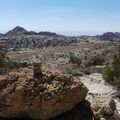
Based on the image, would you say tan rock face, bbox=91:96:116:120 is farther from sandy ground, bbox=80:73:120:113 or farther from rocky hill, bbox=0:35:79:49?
rocky hill, bbox=0:35:79:49

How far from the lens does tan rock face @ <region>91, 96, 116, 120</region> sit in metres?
12.2

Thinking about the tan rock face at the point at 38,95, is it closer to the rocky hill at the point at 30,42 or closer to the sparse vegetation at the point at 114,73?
the sparse vegetation at the point at 114,73

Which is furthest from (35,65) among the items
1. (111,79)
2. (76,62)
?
(76,62)

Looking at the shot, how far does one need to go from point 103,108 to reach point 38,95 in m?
2.38

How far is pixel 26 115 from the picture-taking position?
1204cm

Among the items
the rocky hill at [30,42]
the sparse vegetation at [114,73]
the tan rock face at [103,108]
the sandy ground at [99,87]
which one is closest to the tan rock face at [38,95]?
the tan rock face at [103,108]

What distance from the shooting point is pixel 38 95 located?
11.7 meters

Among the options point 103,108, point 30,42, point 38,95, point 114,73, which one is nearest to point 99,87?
point 114,73

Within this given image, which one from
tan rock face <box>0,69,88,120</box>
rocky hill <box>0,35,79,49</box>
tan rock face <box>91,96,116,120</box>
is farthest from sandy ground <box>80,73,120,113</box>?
rocky hill <box>0,35,79,49</box>

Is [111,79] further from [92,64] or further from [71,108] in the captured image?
[92,64]

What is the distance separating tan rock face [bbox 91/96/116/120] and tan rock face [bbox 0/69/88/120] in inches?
28.5

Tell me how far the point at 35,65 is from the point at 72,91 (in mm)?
1617

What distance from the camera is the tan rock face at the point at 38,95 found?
1162 cm

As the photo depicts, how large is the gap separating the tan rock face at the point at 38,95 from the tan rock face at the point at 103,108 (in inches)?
28.5
